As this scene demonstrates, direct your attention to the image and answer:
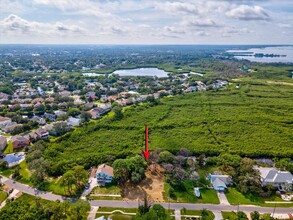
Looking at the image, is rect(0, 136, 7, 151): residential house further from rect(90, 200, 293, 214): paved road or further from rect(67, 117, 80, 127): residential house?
rect(90, 200, 293, 214): paved road

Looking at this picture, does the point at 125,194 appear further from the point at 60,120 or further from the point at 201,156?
the point at 60,120

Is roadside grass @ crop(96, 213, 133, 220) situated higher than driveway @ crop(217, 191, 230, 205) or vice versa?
driveway @ crop(217, 191, 230, 205)

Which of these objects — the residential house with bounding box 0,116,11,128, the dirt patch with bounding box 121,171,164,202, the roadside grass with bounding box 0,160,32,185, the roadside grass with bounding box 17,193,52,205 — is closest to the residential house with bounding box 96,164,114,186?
the dirt patch with bounding box 121,171,164,202

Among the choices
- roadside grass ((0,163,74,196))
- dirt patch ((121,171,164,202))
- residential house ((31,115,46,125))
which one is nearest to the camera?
dirt patch ((121,171,164,202))

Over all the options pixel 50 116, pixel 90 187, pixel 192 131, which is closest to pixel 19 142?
pixel 50 116

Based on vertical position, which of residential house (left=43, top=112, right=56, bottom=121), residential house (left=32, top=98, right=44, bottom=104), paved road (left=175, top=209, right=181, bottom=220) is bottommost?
paved road (left=175, top=209, right=181, bottom=220)

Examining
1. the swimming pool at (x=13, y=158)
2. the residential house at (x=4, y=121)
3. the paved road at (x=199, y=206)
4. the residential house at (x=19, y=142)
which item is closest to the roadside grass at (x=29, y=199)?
the paved road at (x=199, y=206)

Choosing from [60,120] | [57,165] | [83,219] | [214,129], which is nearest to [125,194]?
[83,219]
